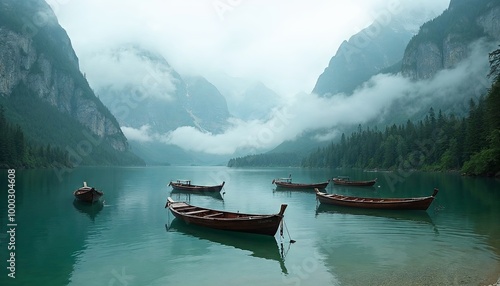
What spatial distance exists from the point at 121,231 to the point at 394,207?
33.4m

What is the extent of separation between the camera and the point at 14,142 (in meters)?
136

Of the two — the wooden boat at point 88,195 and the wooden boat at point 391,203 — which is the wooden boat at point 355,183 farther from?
the wooden boat at point 88,195

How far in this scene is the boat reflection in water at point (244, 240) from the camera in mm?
26531

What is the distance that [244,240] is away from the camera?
31.0 meters

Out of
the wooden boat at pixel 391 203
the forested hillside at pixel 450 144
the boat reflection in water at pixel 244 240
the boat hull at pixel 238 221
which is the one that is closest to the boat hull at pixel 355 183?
the forested hillside at pixel 450 144

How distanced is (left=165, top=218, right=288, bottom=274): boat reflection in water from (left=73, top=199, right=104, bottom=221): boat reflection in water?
44.8ft

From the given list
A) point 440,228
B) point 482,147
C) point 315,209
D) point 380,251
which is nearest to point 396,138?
point 482,147

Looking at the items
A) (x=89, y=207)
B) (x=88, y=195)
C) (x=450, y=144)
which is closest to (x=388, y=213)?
(x=89, y=207)

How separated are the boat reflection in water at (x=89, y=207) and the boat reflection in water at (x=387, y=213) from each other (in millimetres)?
29303

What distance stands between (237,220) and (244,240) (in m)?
1.85

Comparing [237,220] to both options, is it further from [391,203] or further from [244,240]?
[391,203]

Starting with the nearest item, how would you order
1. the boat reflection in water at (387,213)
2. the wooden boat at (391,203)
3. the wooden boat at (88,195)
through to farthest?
1. the boat reflection in water at (387,213)
2. the wooden boat at (391,203)
3. the wooden boat at (88,195)

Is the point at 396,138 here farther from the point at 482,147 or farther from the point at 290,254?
the point at 290,254

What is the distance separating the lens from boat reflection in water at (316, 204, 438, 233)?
40662 mm
